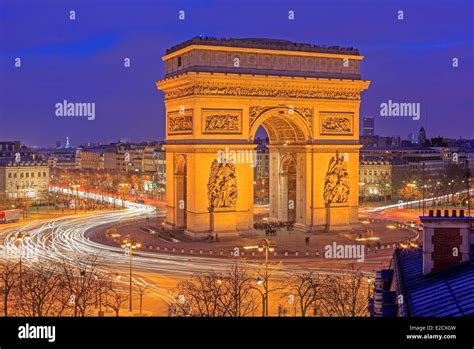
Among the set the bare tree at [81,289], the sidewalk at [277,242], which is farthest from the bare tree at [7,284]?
the sidewalk at [277,242]

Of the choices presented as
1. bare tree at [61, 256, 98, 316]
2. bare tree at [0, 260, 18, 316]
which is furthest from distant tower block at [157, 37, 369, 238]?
bare tree at [0, 260, 18, 316]

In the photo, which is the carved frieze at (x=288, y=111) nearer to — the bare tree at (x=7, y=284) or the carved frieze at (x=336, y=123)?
the carved frieze at (x=336, y=123)

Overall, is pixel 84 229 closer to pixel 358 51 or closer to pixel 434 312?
pixel 358 51

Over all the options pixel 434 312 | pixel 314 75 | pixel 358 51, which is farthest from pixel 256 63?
pixel 434 312

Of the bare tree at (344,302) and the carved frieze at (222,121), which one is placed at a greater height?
the carved frieze at (222,121)

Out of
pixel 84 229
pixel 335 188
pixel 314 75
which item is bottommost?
pixel 84 229
